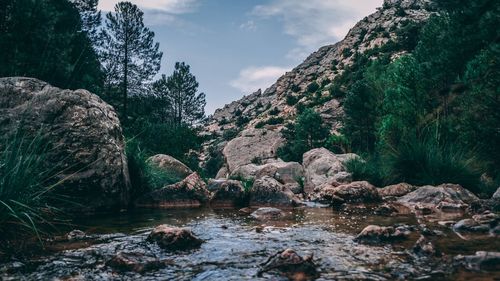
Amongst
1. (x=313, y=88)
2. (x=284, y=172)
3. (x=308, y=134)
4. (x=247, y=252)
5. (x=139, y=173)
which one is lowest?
(x=247, y=252)

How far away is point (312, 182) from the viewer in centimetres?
1922

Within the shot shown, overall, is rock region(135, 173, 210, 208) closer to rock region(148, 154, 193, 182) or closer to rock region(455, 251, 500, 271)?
rock region(148, 154, 193, 182)

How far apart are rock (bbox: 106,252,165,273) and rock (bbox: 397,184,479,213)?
6162mm

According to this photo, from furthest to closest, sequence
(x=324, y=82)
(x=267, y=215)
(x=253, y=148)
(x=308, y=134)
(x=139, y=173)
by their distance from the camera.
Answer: (x=324, y=82) → (x=253, y=148) → (x=308, y=134) → (x=139, y=173) → (x=267, y=215)

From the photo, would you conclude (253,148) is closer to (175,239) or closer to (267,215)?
(267,215)

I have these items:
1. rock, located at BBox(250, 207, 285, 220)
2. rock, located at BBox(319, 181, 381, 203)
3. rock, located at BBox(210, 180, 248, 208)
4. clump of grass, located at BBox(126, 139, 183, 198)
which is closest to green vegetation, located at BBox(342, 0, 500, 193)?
rock, located at BBox(319, 181, 381, 203)

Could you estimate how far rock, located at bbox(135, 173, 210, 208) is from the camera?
10656 millimetres

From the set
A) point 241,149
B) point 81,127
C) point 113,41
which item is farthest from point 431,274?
point 241,149

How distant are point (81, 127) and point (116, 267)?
5950 millimetres

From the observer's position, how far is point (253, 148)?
154 ft

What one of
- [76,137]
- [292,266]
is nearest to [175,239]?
[292,266]

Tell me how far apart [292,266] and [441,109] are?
16.5m

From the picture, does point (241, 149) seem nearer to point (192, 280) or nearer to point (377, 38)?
point (377, 38)

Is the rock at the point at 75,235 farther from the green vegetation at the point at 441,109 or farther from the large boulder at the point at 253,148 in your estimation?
the large boulder at the point at 253,148
